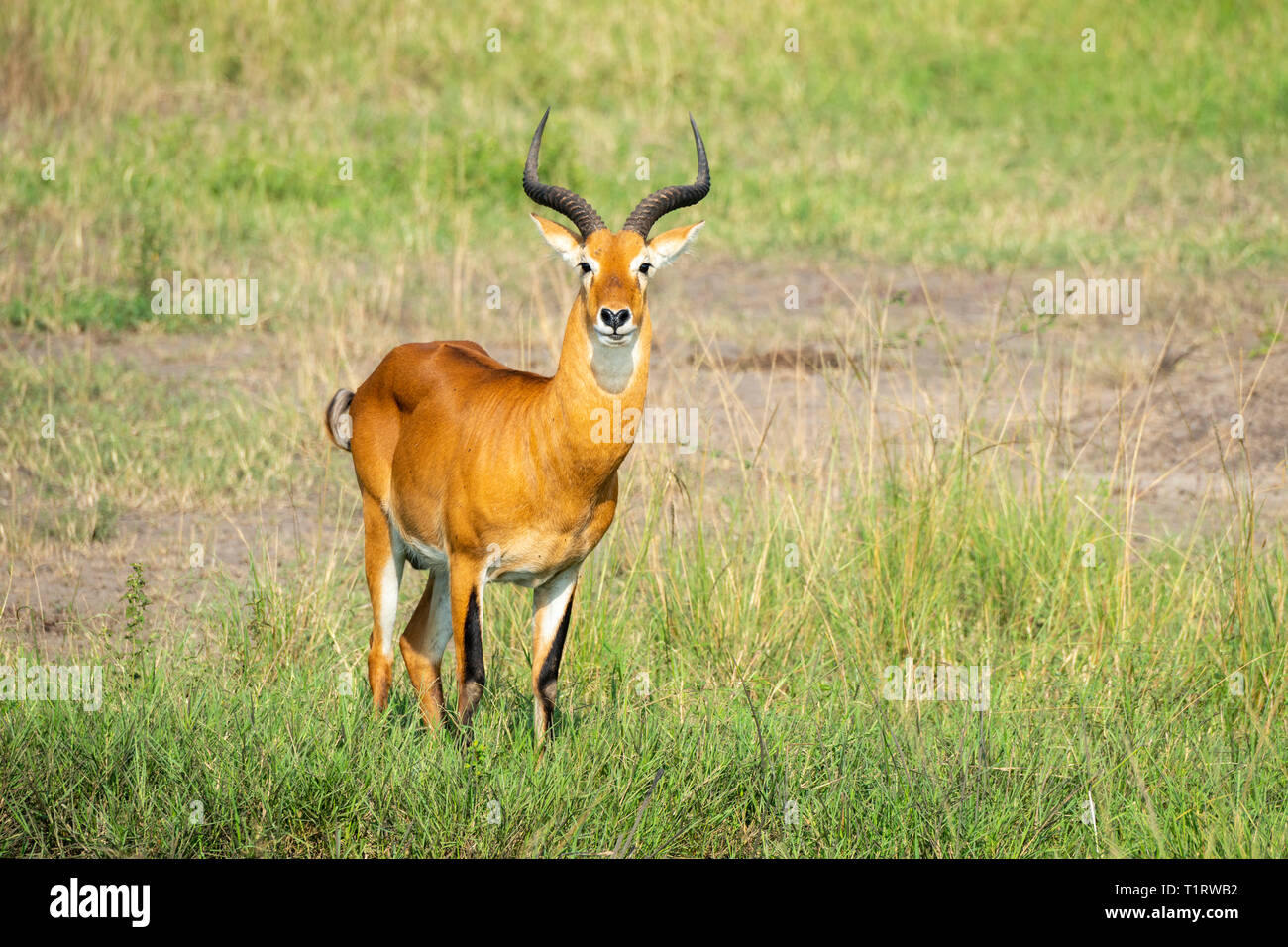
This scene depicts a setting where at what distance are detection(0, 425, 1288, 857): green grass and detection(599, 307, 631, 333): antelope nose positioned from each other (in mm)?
1270

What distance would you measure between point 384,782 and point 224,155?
9.28 metres

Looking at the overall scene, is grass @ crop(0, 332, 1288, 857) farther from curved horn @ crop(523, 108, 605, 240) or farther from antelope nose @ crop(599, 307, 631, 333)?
curved horn @ crop(523, 108, 605, 240)

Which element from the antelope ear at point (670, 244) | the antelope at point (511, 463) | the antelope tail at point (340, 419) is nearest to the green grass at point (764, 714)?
the antelope at point (511, 463)

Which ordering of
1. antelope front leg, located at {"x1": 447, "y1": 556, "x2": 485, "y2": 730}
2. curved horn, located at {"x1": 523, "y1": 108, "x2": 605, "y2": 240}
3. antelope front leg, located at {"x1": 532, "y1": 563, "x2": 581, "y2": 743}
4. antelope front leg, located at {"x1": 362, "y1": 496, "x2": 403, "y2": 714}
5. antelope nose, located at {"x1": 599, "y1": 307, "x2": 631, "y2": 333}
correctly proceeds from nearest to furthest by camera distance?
antelope nose, located at {"x1": 599, "y1": 307, "x2": 631, "y2": 333}, curved horn, located at {"x1": 523, "y1": 108, "x2": 605, "y2": 240}, antelope front leg, located at {"x1": 447, "y1": 556, "x2": 485, "y2": 730}, antelope front leg, located at {"x1": 532, "y1": 563, "x2": 581, "y2": 743}, antelope front leg, located at {"x1": 362, "y1": 496, "x2": 403, "y2": 714}

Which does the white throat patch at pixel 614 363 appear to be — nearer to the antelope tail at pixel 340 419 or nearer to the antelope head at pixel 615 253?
the antelope head at pixel 615 253

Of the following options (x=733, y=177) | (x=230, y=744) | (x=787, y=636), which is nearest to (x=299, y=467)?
(x=787, y=636)

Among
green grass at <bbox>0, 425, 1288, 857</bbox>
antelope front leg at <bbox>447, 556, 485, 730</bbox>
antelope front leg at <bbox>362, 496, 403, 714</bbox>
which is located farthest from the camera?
antelope front leg at <bbox>362, 496, 403, 714</bbox>

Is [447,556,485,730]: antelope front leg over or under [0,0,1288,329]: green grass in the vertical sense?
under

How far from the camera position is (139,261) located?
1072 centimetres

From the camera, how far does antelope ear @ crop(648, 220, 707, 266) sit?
4516 millimetres

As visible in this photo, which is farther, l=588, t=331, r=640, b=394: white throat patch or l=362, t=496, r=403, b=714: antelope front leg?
l=362, t=496, r=403, b=714: antelope front leg

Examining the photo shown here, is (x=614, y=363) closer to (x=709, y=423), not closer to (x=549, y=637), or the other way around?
(x=549, y=637)

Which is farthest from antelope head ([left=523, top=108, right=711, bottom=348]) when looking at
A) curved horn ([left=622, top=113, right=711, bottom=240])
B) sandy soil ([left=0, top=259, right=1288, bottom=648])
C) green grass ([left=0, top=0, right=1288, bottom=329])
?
green grass ([left=0, top=0, right=1288, bottom=329])

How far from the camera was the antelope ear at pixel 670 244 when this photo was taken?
178 inches
